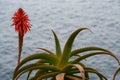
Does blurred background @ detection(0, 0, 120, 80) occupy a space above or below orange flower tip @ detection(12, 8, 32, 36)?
below

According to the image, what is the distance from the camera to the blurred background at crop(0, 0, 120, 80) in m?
2.67

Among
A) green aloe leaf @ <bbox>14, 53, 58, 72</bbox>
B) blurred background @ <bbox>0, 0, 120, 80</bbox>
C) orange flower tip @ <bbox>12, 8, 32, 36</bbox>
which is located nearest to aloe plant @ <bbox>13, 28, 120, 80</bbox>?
green aloe leaf @ <bbox>14, 53, 58, 72</bbox>

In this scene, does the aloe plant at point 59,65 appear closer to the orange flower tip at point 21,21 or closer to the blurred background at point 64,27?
the orange flower tip at point 21,21

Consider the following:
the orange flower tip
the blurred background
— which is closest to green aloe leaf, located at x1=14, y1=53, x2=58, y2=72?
the orange flower tip

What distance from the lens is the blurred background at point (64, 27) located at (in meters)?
2.67

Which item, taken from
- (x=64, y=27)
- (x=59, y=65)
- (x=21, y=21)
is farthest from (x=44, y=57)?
(x=64, y=27)

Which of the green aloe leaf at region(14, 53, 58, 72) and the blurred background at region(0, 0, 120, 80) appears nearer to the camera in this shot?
the green aloe leaf at region(14, 53, 58, 72)

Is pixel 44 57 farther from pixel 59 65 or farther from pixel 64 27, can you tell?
pixel 64 27

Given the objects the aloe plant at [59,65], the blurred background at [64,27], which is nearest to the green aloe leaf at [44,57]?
the aloe plant at [59,65]

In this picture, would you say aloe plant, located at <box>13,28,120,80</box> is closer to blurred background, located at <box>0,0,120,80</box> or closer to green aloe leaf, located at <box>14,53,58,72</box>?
green aloe leaf, located at <box>14,53,58,72</box>

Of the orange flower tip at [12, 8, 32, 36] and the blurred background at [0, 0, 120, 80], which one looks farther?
the blurred background at [0, 0, 120, 80]

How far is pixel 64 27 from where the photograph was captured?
3471 millimetres

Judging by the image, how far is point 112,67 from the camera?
2549 mm

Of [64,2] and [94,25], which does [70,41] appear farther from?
[64,2]
